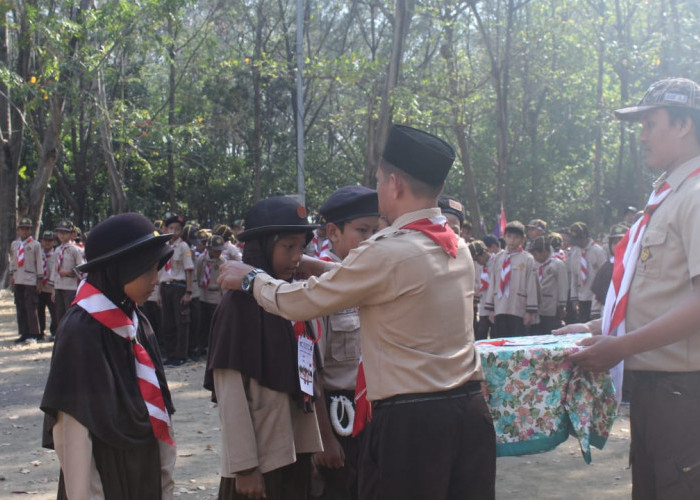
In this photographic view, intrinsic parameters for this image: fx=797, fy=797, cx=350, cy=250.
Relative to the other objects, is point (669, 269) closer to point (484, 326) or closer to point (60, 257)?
point (484, 326)

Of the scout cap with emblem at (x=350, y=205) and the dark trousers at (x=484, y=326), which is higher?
the scout cap with emblem at (x=350, y=205)

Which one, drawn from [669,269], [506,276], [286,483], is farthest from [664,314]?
[506,276]

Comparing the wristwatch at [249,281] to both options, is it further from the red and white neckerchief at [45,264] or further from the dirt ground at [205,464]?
the red and white neckerchief at [45,264]

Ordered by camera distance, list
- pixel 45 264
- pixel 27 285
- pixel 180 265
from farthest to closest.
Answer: pixel 45 264, pixel 27 285, pixel 180 265

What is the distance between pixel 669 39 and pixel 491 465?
2053 centimetres

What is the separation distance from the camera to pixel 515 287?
12.2 meters

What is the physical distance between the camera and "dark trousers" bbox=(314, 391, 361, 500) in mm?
4277

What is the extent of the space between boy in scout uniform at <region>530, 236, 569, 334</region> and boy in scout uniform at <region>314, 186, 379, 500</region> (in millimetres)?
8770

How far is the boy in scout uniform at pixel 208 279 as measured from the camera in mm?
13328

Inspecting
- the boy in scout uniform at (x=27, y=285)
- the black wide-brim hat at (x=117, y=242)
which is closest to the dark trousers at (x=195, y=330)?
the boy in scout uniform at (x=27, y=285)

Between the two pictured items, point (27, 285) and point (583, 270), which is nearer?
point (583, 270)

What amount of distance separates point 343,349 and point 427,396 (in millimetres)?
1439

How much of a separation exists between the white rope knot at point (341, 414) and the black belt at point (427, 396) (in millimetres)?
1212

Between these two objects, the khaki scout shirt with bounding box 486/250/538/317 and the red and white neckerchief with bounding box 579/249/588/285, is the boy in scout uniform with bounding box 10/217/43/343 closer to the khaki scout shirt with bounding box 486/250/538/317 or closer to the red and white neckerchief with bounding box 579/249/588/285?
the khaki scout shirt with bounding box 486/250/538/317
